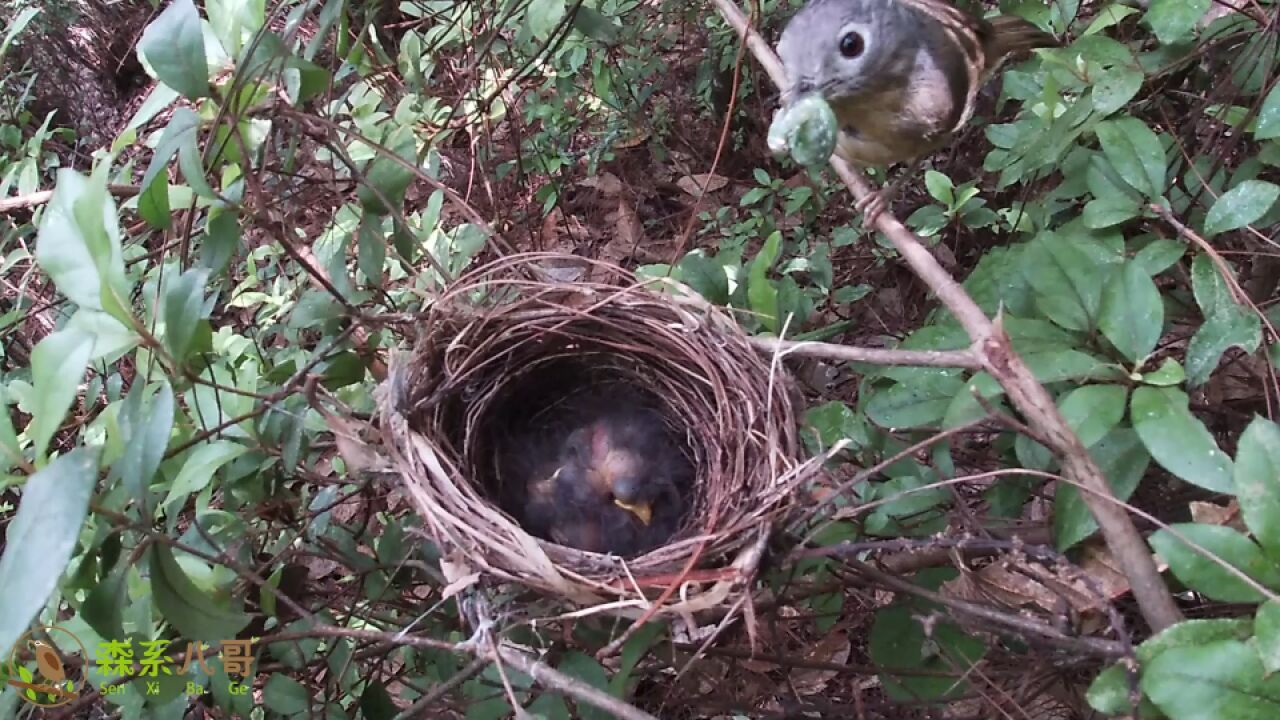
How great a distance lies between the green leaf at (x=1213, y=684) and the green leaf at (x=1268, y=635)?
0.01m

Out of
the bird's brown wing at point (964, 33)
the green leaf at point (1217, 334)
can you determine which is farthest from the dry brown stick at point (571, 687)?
the bird's brown wing at point (964, 33)

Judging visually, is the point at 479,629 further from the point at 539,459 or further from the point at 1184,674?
the point at 539,459

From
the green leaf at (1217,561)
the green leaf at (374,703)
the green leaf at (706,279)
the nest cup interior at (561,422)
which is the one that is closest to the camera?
the green leaf at (1217,561)

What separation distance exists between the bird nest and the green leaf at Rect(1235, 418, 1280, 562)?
16.2 inches

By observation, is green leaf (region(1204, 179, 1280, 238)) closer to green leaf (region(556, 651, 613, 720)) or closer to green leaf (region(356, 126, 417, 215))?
green leaf (region(556, 651, 613, 720))

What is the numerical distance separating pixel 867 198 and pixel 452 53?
1.75 metres

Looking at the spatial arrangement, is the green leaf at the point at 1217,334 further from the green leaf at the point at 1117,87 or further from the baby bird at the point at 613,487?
the baby bird at the point at 613,487

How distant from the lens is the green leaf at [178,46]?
992mm

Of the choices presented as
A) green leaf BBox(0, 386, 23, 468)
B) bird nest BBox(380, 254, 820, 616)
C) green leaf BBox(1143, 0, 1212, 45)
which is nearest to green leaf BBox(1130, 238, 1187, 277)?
green leaf BBox(1143, 0, 1212, 45)

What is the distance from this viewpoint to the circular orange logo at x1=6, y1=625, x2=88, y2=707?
1164 mm

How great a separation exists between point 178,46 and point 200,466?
20.2 inches

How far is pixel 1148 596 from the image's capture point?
0.85m

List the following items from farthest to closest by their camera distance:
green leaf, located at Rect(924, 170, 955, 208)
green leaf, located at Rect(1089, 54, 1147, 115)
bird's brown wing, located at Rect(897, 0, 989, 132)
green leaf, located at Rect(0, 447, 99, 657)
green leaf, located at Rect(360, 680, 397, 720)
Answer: green leaf, located at Rect(924, 170, 955, 208) → bird's brown wing, located at Rect(897, 0, 989, 132) → green leaf, located at Rect(360, 680, 397, 720) → green leaf, located at Rect(1089, 54, 1147, 115) → green leaf, located at Rect(0, 447, 99, 657)

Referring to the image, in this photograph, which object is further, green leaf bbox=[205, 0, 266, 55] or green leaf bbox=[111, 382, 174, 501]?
green leaf bbox=[205, 0, 266, 55]
